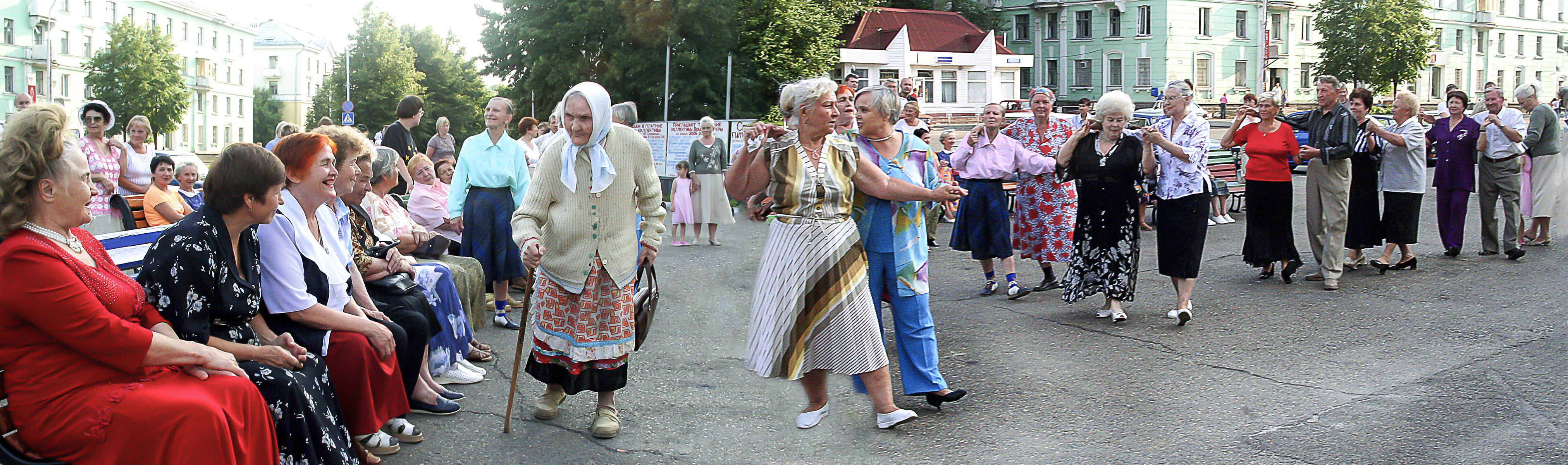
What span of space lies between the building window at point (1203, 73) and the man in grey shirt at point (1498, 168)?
57.5 m

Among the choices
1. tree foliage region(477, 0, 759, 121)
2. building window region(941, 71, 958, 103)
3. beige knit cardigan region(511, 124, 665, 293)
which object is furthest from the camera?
building window region(941, 71, 958, 103)

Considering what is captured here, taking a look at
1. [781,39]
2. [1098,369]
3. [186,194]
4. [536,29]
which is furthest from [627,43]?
[1098,369]

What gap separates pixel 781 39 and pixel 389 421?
120ft

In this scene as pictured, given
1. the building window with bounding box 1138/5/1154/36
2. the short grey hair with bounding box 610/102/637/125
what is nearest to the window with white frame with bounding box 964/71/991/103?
the building window with bounding box 1138/5/1154/36

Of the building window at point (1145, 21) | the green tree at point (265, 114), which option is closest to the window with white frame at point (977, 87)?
the building window at point (1145, 21)

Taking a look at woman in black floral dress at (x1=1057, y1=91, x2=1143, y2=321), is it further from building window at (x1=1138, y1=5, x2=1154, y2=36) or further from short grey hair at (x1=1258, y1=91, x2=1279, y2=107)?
building window at (x1=1138, y1=5, x2=1154, y2=36)

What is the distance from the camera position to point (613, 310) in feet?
16.7

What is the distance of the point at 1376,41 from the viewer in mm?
55969

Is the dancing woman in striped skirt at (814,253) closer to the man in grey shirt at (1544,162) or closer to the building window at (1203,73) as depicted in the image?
the man in grey shirt at (1544,162)

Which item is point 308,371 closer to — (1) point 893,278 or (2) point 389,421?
(2) point 389,421

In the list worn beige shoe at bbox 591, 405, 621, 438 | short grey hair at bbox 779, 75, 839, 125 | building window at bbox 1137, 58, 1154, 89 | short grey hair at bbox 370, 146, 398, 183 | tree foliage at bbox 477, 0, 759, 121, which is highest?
building window at bbox 1137, 58, 1154, 89

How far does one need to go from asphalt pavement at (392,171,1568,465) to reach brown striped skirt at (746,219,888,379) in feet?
1.16

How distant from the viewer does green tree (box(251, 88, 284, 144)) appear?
351 feet

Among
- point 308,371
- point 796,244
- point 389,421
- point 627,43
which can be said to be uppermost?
point 627,43
